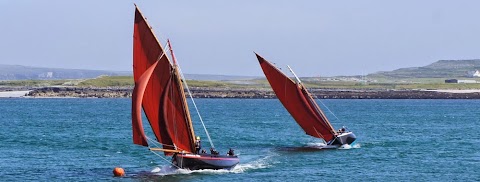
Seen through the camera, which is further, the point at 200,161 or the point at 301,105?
the point at 301,105

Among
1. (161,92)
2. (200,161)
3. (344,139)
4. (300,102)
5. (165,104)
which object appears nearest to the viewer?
(161,92)

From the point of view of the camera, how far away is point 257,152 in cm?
8100

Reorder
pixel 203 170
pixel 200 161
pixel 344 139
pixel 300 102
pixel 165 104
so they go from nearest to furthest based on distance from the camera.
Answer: pixel 165 104, pixel 200 161, pixel 203 170, pixel 344 139, pixel 300 102

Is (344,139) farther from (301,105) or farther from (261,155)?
(261,155)

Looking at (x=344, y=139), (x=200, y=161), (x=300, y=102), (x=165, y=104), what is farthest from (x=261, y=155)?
(x=165, y=104)

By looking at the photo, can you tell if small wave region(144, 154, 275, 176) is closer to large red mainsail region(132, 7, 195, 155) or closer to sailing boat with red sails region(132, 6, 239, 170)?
sailing boat with red sails region(132, 6, 239, 170)

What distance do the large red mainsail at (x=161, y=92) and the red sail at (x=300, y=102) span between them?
76.4ft

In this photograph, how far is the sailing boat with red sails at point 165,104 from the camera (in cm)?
6172

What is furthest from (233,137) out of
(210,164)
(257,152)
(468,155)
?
(210,164)

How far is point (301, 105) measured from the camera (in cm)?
8744

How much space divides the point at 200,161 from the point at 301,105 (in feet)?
82.3

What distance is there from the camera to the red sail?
86312mm

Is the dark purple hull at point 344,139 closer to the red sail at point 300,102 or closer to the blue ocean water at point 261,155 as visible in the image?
the blue ocean water at point 261,155

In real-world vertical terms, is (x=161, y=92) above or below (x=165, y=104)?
above
